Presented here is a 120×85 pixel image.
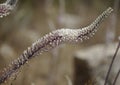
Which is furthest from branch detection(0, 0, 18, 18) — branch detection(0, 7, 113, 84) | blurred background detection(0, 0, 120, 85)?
blurred background detection(0, 0, 120, 85)

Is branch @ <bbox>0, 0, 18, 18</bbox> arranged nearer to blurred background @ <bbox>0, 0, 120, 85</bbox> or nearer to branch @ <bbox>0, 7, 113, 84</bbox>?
branch @ <bbox>0, 7, 113, 84</bbox>

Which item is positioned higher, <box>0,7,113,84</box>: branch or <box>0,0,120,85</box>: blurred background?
<box>0,7,113,84</box>: branch

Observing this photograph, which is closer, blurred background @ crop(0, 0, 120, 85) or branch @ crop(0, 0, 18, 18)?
branch @ crop(0, 0, 18, 18)

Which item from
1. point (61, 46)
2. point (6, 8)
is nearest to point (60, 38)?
point (6, 8)

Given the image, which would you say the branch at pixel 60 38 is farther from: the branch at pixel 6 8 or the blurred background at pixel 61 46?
the blurred background at pixel 61 46

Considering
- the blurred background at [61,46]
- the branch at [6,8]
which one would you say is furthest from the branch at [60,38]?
the blurred background at [61,46]

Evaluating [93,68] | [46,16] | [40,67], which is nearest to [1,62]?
[93,68]

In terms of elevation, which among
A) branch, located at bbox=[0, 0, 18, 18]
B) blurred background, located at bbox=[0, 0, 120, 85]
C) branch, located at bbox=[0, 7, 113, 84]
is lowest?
blurred background, located at bbox=[0, 0, 120, 85]

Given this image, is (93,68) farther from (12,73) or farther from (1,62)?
(12,73)

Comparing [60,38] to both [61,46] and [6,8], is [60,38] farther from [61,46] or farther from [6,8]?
[61,46]
